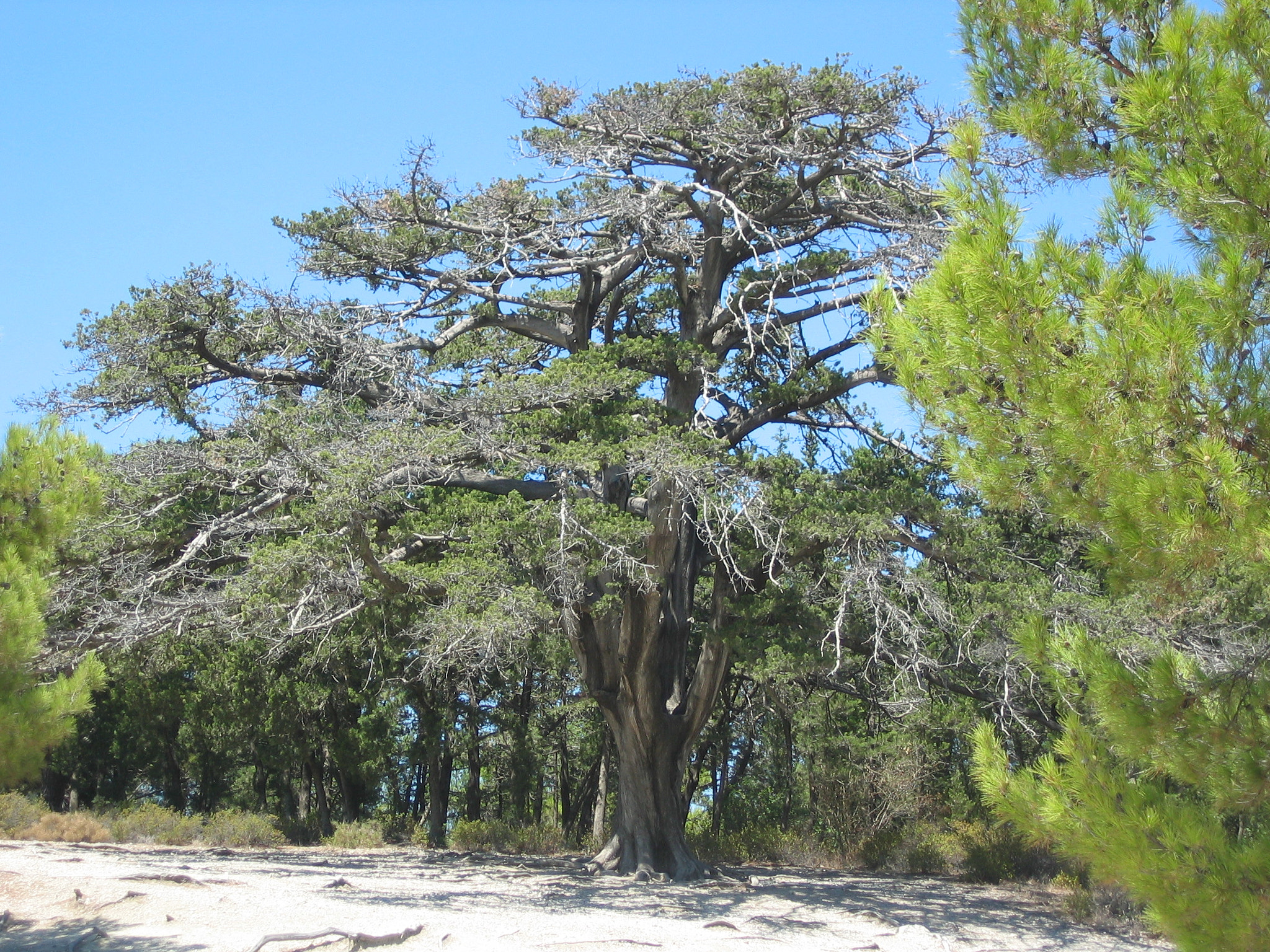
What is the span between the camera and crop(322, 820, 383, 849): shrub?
17344 mm

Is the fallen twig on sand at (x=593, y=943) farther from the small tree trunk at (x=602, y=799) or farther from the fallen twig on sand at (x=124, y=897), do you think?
the small tree trunk at (x=602, y=799)

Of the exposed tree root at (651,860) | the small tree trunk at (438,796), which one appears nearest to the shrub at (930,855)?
the exposed tree root at (651,860)

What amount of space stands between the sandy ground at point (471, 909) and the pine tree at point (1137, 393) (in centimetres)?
383

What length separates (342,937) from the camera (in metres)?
6.59

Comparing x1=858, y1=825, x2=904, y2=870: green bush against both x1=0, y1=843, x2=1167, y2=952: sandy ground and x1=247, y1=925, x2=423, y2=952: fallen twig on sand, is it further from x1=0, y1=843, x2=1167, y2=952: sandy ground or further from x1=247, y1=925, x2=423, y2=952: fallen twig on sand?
x1=247, y1=925, x2=423, y2=952: fallen twig on sand

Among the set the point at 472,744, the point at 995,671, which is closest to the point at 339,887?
the point at 995,671

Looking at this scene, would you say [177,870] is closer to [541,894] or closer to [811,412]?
[541,894]

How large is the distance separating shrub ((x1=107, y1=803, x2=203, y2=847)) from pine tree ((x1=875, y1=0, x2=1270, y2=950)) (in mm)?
14778

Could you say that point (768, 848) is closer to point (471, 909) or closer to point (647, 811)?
point (647, 811)

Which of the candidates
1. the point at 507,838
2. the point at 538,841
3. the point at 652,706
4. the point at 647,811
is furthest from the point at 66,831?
the point at 652,706

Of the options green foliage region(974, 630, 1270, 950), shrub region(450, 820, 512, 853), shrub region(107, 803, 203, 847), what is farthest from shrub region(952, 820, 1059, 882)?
shrub region(107, 803, 203, 847)

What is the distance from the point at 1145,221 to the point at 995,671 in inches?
259

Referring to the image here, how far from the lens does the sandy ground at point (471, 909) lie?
272 inches

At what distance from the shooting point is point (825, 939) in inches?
336
